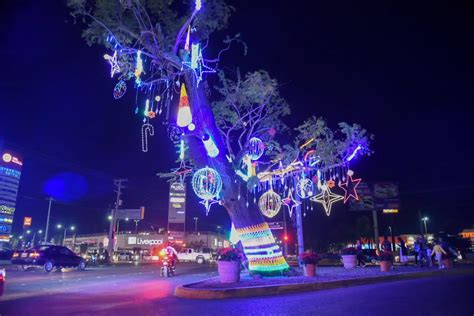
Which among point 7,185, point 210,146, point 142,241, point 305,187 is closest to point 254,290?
point 210,146

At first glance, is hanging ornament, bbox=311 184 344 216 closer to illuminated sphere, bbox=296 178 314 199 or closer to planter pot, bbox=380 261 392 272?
illuminated sphere, bbox=296 178 314 199

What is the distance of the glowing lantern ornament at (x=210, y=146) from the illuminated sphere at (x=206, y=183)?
904mm

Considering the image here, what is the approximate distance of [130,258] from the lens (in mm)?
47656

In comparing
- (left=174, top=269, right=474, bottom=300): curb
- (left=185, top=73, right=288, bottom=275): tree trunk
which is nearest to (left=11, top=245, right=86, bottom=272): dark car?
(left=185, top=73, right=288, bottom=275): tree trunk

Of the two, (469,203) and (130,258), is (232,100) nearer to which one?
(130,258)

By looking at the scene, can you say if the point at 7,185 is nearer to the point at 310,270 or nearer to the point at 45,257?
the point at 45,257

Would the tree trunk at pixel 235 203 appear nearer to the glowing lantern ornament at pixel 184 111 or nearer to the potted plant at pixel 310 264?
the glowing lantern ornament at pixel 184 111

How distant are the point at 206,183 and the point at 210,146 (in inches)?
61.1

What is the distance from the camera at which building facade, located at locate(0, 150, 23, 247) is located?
35031 millimetres

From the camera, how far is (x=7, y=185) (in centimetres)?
3556

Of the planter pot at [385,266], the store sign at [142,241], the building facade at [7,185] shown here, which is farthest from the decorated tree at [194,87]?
the store sign at [142,241]

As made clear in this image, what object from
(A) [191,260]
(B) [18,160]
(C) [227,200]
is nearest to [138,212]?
(A) [191,260]

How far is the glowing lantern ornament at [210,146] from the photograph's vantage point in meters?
14.7

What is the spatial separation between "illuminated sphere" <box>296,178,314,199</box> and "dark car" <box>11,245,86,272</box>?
15.0m
